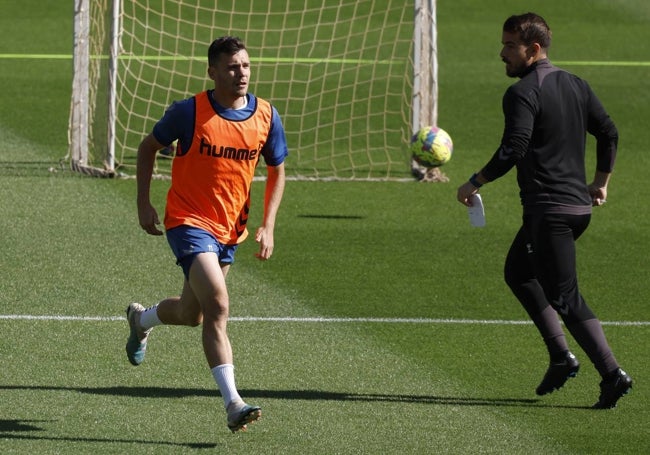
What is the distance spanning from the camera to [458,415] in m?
7.86

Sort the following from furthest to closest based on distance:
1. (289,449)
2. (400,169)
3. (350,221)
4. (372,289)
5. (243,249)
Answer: (400,169)
(350,221)
(243,249)
(372,289)
(289,449)

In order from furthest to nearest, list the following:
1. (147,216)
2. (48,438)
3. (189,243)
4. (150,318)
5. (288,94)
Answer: (288,94), (150,318), (147,216), (189,243), (48,438)

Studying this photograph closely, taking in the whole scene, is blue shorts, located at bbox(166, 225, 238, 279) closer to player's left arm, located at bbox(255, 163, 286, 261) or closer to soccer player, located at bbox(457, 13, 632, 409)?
player's left arm, located at bbox(255, 163, 286, 261)

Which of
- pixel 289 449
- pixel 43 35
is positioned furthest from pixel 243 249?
pixel 43 35

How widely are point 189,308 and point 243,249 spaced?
4.55 meters

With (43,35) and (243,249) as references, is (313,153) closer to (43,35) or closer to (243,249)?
(243,249)

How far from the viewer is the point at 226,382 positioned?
7254 millimetres

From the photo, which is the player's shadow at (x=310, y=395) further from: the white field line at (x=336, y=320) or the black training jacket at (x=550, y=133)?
the white field line at (x=336, y=320)

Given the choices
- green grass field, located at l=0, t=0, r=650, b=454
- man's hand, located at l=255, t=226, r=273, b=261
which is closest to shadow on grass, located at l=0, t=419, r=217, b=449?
green grass field, located at l=0, t=0, r=650, b=454

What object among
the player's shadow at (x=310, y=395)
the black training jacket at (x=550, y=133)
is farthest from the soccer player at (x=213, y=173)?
the black training jacket at (x=550, y=133)

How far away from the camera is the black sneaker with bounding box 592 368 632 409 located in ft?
25.9

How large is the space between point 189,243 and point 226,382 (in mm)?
773

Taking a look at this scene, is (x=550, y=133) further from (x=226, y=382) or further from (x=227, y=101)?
(x=226, y=382)

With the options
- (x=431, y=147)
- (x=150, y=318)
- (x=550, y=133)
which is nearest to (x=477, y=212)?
(x=550, y=133)
